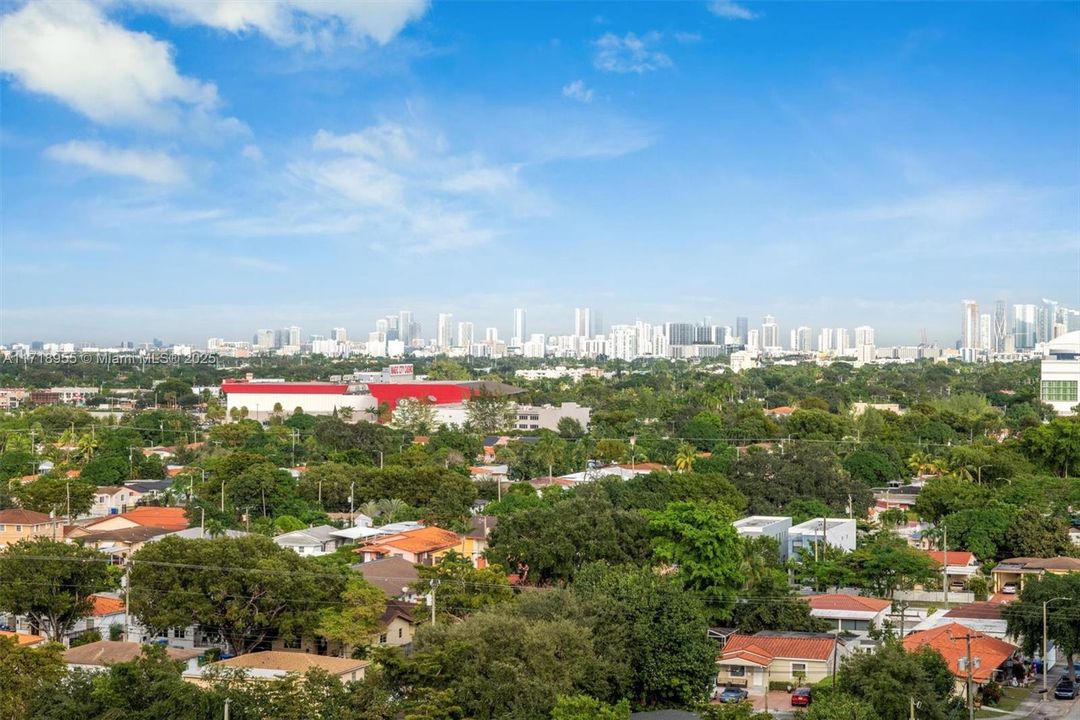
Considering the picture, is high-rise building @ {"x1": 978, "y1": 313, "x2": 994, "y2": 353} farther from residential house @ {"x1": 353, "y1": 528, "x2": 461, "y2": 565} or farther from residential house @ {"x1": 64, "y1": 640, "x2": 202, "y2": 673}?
residential house @ {"x1": 64, "y1": 640, "x2": 202, "y2": 673}

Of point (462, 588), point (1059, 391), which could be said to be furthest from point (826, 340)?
point (462, 588)

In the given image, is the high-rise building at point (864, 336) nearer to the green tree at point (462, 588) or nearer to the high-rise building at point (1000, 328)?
the high-rise building at point (1000, 328)

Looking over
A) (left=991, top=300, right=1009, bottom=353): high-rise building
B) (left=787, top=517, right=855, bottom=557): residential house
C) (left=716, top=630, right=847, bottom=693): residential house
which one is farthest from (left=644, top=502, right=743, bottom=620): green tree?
(left=991, top=300, right=1009, bottom=353): high-rise building

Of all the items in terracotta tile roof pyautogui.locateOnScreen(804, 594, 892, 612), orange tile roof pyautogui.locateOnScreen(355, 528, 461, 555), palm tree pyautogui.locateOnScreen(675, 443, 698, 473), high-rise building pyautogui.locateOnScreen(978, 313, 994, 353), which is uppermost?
high-rise building pyautogui.locateOnScreen(978, 313, 994, 353)

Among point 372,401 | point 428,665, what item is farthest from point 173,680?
point 372,401

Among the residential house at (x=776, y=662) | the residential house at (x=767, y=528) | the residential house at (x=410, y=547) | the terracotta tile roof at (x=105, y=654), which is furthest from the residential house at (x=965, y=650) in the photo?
the terracotta tile roof at (x=105, y=654)

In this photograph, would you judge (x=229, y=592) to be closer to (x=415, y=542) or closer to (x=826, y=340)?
(x=415, y=542)
